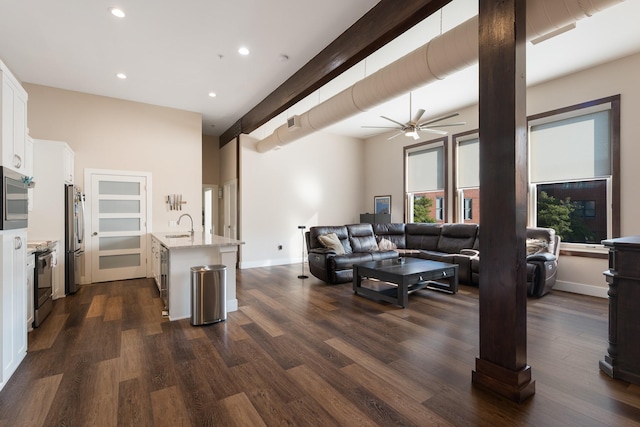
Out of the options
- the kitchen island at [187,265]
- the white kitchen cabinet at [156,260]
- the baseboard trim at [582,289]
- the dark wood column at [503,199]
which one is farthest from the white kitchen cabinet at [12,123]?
the baseboard trim at [582,289]

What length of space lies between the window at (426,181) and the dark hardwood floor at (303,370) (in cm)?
331

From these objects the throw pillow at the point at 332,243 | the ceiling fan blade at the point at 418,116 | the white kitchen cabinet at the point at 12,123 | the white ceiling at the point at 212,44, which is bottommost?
the throw pillow at the point at 332,243

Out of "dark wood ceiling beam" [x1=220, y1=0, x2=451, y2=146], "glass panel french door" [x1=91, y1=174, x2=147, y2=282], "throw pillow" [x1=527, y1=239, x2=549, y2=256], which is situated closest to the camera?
"dark wood ceiling beam" [x1=220, y1=0, x2=451, y2=146]

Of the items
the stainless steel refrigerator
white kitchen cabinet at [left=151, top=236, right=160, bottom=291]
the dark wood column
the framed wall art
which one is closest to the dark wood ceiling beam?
the dark wood column

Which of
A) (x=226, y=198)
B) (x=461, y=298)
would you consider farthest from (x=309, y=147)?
(x=461, y=298)

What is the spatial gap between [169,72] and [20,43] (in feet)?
5.55

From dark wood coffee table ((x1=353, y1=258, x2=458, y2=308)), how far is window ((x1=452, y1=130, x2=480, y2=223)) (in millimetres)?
2139

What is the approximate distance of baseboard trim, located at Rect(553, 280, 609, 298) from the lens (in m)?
4.39

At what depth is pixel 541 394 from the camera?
2088 mm

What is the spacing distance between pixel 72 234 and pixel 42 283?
1352 millimetres

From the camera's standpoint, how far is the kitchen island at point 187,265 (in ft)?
11.7

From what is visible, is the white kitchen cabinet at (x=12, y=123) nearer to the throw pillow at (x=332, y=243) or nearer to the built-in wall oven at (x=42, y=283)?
the built-in wall oven at (x=42, y=283)

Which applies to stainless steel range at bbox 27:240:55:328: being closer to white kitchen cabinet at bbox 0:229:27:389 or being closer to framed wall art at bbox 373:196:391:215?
white kitchen cabinet at bbox 0:229:27:389

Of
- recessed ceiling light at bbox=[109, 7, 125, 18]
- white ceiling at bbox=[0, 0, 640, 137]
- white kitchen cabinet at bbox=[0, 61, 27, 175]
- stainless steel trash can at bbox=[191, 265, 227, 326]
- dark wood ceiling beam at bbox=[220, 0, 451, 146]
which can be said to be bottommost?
stainless steel trash can at bbox=[191, 265, 227, 326]
